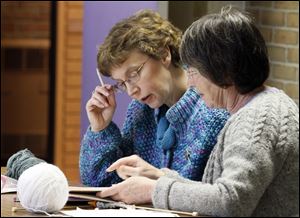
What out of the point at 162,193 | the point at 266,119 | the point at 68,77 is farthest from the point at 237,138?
the point at 68,77

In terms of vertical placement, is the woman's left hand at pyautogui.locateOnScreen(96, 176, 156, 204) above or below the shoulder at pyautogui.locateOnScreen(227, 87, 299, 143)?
below

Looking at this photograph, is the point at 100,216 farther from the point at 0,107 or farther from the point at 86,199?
the point at 0,107

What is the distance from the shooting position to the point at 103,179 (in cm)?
302

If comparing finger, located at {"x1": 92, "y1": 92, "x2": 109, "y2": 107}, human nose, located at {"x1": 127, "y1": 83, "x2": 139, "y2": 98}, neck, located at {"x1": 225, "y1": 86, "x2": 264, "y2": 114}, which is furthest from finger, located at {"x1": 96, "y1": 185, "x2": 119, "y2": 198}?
finger, located at {"x1": 92, "y1": 92, "x2": 109, "y2": 107}

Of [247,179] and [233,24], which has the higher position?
[233,24]

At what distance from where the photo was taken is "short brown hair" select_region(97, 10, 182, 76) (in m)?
2.96

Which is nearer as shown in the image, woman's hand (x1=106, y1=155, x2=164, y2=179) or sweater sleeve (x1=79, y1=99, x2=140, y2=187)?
woman's hand (x1=106, y1=155, x2=164, y2=179)

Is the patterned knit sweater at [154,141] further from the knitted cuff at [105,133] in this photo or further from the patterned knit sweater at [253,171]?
the patterned knit sweater at [253,171]

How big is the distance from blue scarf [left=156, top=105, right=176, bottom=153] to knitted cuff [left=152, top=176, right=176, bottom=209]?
2.08ft

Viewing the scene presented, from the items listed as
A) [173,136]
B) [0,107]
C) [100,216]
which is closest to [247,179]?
[100,216]

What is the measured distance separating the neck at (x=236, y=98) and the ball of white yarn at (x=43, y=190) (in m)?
0.48

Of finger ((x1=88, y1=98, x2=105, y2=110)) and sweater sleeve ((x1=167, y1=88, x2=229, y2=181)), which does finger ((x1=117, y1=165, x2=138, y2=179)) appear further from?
finger ((x1=88, y1=98, x2=105, y2=110))

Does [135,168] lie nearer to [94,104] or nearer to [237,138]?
[237,138]

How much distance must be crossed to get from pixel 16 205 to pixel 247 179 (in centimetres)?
64
